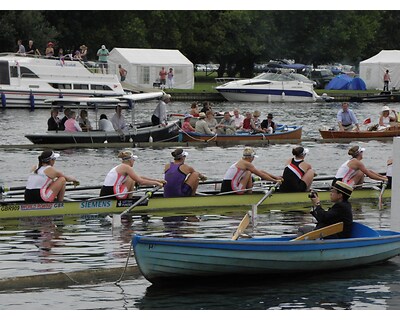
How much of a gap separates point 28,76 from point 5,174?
3264 cm

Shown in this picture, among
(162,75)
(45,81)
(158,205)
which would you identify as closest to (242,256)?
(158,205)

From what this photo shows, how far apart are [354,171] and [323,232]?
763 centimetres

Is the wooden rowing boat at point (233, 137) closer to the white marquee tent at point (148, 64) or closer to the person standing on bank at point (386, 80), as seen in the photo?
the white marquee tent at point (148, 64)

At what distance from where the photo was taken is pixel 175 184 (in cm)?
2430

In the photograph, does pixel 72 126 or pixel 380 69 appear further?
pixel 380 69

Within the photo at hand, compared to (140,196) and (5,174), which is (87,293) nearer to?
(140,196)

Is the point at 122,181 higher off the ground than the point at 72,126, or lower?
lower

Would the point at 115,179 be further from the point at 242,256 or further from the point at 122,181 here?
the point at 242,256

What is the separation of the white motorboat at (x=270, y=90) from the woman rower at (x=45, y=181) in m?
54.6

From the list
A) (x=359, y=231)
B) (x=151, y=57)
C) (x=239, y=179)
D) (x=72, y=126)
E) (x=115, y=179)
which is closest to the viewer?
(x=359, y=231)

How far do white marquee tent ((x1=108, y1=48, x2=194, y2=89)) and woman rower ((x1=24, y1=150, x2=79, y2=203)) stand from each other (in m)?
55.7

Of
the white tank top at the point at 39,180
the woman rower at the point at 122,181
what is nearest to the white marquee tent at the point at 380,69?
the woman rower at the point at 122,181

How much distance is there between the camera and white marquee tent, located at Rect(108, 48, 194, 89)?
79.2 m

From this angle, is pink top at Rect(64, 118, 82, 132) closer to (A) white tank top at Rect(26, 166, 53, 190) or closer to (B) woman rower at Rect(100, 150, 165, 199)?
(B) woman rower at Rect(100, 150, 165, 199)
